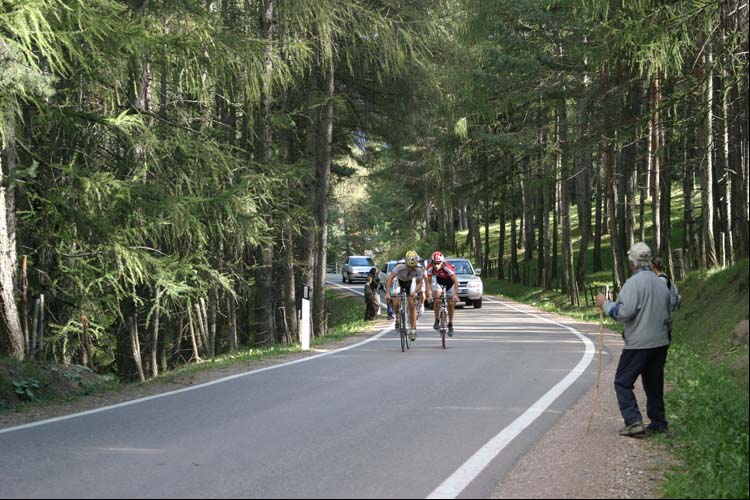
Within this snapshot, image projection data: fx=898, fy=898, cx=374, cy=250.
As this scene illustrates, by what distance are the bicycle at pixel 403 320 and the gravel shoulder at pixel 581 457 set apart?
5294mm

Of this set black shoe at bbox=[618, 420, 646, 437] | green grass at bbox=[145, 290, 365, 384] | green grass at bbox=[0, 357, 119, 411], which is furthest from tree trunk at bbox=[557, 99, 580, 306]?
black shoe at bbox=[618, 420, 646, 437]

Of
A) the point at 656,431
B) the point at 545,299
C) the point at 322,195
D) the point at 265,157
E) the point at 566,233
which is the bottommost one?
→ the point at 545,299

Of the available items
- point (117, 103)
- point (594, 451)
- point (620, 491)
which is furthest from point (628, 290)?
point (117, 103)

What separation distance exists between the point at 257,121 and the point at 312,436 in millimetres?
16271

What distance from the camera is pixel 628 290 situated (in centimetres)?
820

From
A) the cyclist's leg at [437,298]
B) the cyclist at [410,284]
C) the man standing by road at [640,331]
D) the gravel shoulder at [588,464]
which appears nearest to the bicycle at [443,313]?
the cyclist's leg at [437,298]

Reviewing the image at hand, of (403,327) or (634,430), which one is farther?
(403,327)

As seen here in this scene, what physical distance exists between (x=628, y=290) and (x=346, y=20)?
11.9 m

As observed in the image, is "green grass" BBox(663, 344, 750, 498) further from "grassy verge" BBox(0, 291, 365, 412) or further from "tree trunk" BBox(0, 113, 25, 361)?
"tree trunk" BBox(0, 113, 25, 361)

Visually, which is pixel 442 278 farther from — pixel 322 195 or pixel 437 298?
pixel 322 195

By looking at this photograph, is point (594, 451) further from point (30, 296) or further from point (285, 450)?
point (30, 296)

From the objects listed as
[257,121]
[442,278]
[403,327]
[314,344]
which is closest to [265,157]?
[257,121]

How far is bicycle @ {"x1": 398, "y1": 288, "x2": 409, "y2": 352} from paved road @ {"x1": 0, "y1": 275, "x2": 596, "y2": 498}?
2.28 metres

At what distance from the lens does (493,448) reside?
25.0 ft
